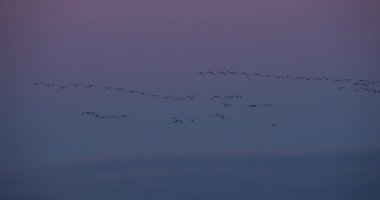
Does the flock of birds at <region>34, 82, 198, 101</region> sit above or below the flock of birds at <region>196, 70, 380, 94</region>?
below

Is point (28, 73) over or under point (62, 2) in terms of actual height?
under

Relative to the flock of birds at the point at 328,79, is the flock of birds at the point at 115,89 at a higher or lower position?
lower

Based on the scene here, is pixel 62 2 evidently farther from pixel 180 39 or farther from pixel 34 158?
pixel 34 158

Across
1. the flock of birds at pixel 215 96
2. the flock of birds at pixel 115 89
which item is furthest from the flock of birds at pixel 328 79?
the flock of birds at pixel 115 89

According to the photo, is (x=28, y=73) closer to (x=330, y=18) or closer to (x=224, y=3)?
(x=224, y=3)

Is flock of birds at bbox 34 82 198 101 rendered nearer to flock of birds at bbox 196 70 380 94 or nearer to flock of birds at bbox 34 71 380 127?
flock of birds at bbox 34 71 380 127

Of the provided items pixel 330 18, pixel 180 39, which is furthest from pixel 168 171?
pixel 330 18

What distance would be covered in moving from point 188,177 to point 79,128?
68 centimetres

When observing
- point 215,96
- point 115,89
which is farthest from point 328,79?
point 115,89

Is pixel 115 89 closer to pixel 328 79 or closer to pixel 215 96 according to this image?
pixel 215 96

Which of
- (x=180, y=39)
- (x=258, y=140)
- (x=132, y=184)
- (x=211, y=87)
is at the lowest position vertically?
(x=132, y=184)

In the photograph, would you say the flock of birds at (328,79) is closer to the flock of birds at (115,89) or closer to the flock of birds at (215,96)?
the flock of birds at (215,96)

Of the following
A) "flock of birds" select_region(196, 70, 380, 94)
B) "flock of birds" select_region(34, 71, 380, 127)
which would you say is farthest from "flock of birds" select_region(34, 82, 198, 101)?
"flock of birds" select_region(196, 70, 380, 94)

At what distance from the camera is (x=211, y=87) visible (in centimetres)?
301
